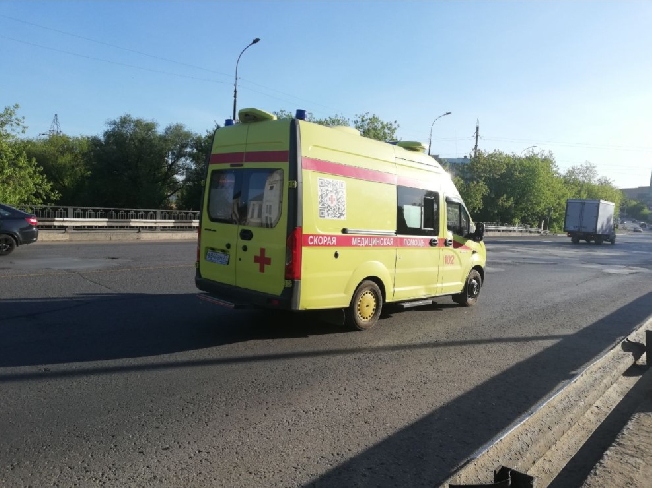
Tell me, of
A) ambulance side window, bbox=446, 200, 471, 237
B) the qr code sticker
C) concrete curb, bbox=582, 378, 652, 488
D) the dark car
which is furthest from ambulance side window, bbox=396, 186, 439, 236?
the dark car

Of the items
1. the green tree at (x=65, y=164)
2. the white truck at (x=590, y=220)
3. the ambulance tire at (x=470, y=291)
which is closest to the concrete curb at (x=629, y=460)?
the ambulance tire at (x=470, y=291)

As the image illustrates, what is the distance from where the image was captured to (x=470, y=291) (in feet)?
31.1

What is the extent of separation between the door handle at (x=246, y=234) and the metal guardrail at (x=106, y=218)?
19.0 m

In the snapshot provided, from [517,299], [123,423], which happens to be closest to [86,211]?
[517,299]

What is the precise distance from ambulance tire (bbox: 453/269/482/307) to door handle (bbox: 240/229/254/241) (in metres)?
4.73

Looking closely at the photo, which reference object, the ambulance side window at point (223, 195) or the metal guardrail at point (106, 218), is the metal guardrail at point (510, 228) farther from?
the ambulance side window at point (223, 195)

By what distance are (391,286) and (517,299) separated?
463 centimetres

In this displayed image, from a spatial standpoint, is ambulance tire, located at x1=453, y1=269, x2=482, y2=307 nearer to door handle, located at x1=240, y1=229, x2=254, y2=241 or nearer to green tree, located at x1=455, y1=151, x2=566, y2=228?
door handle, located at x1=240, y1=229, x2=254, y2=241

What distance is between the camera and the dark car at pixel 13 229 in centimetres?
1365

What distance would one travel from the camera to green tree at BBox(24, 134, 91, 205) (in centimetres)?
4862

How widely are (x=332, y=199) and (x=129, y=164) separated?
4599cm

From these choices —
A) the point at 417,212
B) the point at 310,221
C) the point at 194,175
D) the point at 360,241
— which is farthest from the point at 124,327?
the point at 194,175

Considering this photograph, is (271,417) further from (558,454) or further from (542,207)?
(542,207)

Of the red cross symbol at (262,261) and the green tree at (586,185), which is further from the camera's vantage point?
the green tree at (586,185)
